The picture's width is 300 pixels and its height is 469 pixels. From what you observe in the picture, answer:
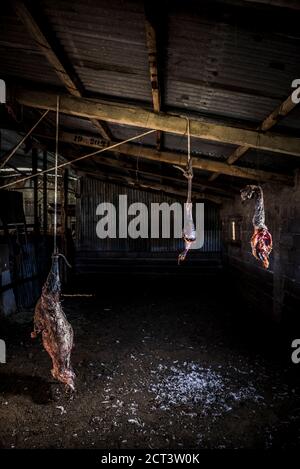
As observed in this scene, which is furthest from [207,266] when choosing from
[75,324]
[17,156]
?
[17,156]

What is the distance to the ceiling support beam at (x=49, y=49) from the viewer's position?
314 cm

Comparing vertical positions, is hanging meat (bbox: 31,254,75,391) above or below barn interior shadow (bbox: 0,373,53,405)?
above

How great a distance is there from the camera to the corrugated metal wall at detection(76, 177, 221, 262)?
16.0 meters

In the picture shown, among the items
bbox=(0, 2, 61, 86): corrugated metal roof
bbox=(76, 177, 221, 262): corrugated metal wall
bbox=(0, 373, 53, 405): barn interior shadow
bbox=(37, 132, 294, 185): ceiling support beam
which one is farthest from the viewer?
bbox=(76, 177, 221, 262): corrugated metal wall

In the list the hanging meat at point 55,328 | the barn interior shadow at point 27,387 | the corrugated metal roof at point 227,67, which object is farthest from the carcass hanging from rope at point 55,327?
the corrugated metal roof at point 227,67

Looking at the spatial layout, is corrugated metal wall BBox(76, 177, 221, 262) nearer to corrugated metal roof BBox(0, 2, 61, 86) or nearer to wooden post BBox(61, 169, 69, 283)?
wooden post BBox(61, 169, 69, 283)

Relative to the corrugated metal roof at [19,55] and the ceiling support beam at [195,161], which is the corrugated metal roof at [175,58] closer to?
the corrugated metal roof at [19,55]

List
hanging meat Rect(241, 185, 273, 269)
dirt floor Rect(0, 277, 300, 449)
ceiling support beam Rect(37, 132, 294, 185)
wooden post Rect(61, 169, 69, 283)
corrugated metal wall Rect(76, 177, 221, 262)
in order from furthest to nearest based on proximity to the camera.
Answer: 1. corrugated metal wall Rect(76, 177, 221, 262)
2. wooden post Rect(61, 169, 69, 283)
3. ceiling support beam Rect(37, 132, 294, 185)
4. hanging meat Rect(241, 185, 273, 269)
5. dirt floor Rect(0, 277, 300, 449)

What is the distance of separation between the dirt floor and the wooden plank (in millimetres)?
3963

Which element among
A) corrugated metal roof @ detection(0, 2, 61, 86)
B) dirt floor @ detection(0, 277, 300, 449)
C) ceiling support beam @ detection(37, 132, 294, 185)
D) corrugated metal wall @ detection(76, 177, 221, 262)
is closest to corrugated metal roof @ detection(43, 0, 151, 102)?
corrugated metal roof @ detection(0, 2, 61, 86)

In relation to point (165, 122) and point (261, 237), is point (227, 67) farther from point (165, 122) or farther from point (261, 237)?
point (261, 237)

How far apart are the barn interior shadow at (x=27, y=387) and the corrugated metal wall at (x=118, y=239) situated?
1065 cm
